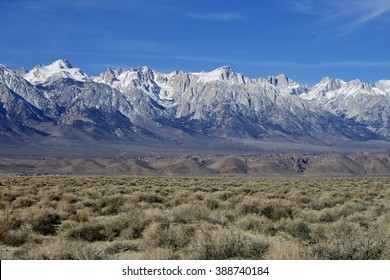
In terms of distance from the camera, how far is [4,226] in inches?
672

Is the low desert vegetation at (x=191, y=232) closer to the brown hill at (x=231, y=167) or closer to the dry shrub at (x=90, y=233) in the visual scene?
the dry shrub at (x=90, y=233)

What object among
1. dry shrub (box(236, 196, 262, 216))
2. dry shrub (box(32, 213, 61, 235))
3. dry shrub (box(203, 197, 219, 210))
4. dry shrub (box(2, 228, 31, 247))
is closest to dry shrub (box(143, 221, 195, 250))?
dry shrub (box(2, 228, 31, 247))

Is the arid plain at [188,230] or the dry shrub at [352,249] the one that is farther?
the arid plain at [188,230]

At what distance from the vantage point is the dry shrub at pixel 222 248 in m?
12.8

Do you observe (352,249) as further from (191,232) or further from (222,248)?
(191,232)

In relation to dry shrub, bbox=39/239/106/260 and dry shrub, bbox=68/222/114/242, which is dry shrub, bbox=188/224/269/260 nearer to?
dry shrub, bbox=39/239/106/260

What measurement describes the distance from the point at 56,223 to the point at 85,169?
16494 cm

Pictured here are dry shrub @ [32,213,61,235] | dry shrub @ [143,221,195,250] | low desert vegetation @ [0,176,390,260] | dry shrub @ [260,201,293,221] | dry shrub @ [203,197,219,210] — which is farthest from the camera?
dry shrub @ [203,197,219,210]

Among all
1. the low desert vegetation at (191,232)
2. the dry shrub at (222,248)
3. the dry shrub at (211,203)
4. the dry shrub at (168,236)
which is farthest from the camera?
the dry shrub at (211,203)

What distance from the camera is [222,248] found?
1294 cm

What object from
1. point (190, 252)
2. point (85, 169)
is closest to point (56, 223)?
point (190, 252)

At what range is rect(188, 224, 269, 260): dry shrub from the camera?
12.8 metres

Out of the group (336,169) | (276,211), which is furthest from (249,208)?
(336,169)

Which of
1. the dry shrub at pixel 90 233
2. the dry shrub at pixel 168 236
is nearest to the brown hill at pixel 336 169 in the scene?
the dry shrub at pixel 90 233
